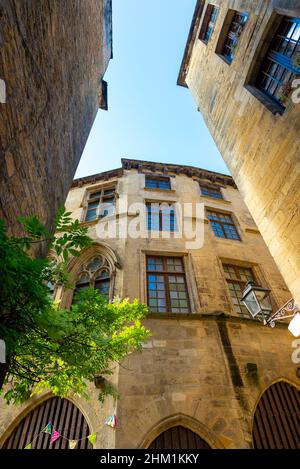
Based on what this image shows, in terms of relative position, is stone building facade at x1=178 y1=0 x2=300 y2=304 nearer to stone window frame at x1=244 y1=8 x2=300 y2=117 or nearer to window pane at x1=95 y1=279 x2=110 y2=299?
stone window frame at x1=244 y1=8 x2=300 y2=117

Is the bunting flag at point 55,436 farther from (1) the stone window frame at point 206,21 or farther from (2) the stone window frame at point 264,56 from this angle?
(1) the stone window frame at point 206,21

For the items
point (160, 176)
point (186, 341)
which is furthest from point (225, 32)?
point (186, 341)

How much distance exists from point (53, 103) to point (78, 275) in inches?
227

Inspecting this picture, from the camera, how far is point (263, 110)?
20.0 feet

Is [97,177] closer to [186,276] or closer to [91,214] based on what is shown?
[91,214]

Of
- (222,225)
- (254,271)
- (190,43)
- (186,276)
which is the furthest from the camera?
(222,225)

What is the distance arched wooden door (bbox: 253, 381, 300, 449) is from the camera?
19.4 ft

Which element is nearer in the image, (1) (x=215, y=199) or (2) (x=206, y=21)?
(2) (x=206, y=21)

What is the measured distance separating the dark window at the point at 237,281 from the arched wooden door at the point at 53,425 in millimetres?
5201

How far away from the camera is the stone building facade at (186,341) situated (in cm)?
583

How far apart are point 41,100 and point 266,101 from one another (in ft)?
15.3

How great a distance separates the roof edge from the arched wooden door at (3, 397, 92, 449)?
43.8ft
